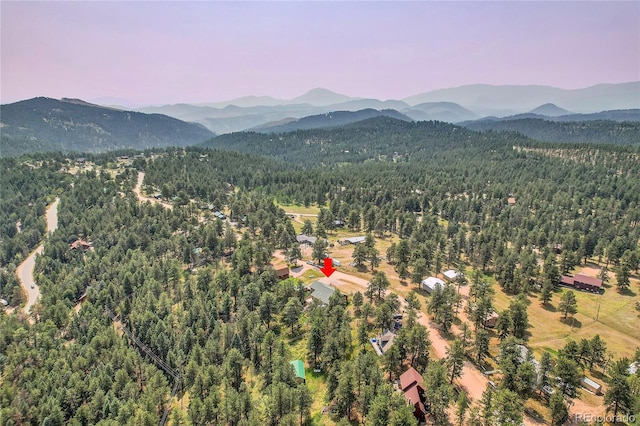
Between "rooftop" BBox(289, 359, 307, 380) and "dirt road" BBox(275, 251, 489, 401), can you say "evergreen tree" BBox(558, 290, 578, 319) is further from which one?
"rooftop" BBox(289, 359, 307, 380)

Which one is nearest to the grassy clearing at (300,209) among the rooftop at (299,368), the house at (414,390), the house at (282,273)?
the house at (282,273)

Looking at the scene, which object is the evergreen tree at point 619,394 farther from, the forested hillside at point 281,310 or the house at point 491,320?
the house at point 491,320

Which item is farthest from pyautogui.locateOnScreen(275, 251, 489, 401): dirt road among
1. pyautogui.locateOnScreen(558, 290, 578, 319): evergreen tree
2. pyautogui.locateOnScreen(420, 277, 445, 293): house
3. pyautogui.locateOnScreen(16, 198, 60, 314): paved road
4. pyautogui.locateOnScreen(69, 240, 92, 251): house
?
pyautogui.locateOnScreen(69, 240, 92, 251): house

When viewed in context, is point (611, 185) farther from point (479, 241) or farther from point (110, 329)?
point (110, 329)

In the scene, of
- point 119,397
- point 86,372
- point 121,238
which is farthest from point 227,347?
point 121,238

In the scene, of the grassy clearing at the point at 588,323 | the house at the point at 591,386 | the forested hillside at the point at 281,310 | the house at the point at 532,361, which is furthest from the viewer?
the grassy clearing at the point at 588,323

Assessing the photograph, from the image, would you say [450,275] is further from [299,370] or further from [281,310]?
[299,370]

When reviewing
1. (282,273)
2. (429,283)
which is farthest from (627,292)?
(282,273)
